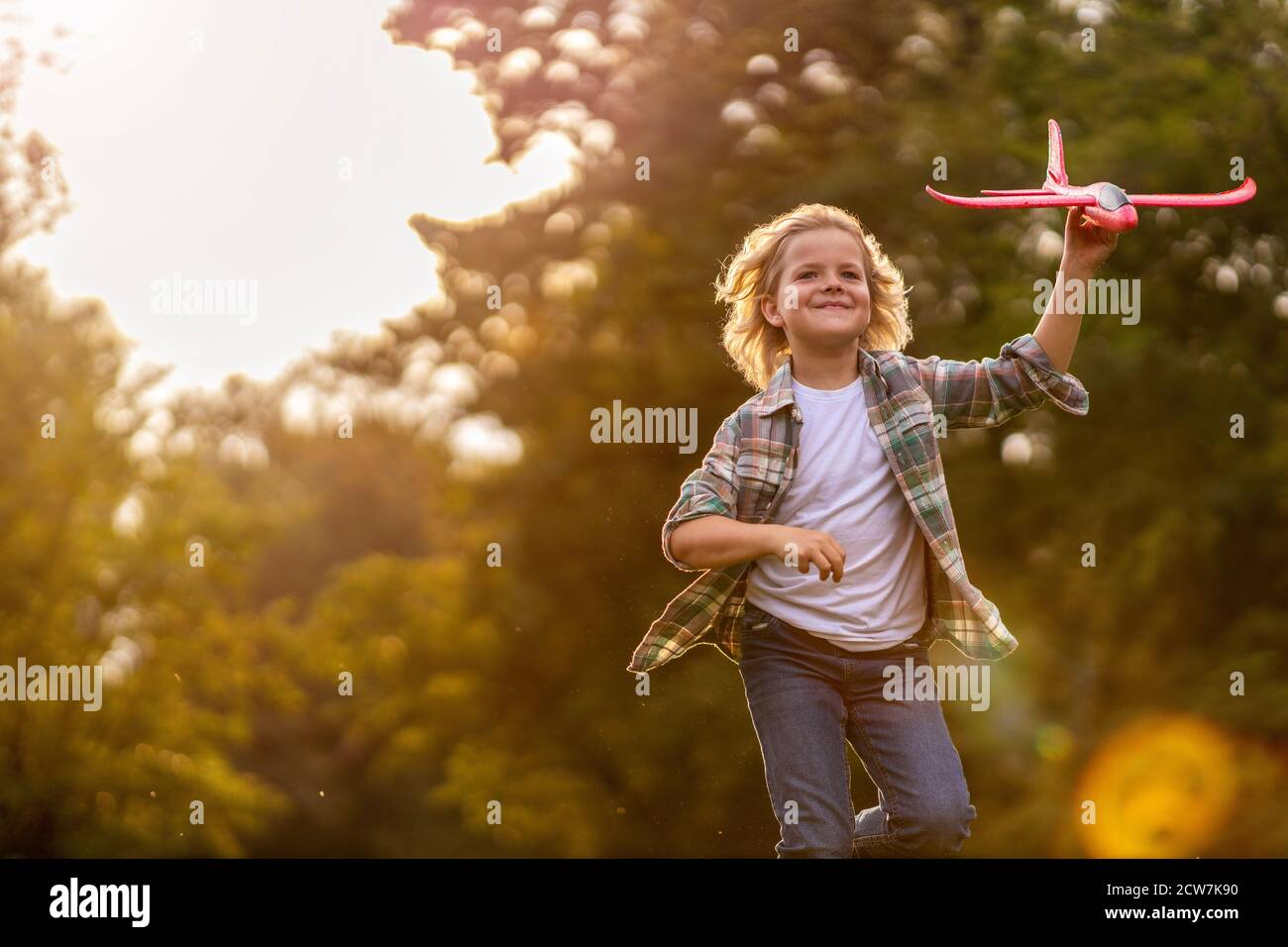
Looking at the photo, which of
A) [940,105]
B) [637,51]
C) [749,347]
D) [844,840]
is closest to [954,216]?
[940,105]

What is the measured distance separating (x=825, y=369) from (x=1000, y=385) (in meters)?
0.42

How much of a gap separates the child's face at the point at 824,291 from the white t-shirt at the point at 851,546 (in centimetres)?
18

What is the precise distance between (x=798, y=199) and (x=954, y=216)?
1035 mm

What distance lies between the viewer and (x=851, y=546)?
12.0 feet

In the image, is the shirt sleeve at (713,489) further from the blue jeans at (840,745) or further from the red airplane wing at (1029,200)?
the red airplane wing at (1029,200)

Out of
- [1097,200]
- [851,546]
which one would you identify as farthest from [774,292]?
[1097,200]

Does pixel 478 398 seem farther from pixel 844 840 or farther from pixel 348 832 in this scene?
pixel 844 840

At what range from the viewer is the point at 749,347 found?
13.6 ft

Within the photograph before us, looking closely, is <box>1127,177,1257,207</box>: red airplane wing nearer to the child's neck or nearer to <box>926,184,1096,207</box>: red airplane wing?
<box>926,184,1096,207</box>: red airplane wing

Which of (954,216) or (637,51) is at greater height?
(637,51)

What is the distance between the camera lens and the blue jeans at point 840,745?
138 inches

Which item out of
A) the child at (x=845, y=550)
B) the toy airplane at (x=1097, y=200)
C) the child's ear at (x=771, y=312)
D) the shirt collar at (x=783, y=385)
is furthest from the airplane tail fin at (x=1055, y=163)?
the child's ear at (x=771, y=312)

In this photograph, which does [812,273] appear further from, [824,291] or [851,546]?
[851,546]

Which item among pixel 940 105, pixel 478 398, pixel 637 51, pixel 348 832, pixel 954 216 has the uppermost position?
pixel 637 51
